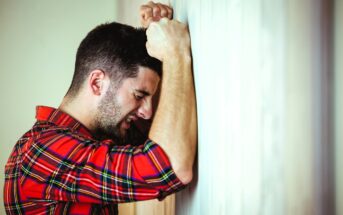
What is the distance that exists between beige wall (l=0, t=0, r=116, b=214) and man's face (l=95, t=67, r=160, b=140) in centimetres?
134

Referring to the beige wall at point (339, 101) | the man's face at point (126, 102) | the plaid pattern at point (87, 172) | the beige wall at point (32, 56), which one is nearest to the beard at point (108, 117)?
the man's face at point (126, 102)

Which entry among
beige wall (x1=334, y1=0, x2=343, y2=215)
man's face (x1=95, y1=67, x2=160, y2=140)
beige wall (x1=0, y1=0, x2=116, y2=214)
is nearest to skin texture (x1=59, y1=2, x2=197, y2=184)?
man's face (x1=95, y1=67, x2=160, y2=140)

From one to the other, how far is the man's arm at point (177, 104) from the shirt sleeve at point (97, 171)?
0.09ft

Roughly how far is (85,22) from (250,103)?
6.75 feet

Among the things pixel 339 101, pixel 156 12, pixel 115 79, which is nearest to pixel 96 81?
pixel 115 79

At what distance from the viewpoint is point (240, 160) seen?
55cm

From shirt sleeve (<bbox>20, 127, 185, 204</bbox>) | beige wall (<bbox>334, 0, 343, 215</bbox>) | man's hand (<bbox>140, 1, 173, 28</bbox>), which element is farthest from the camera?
man's hand (<bbox>140, 1, 173, 28</bbox>)

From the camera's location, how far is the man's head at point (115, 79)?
103cm

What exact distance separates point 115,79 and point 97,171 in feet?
1.26

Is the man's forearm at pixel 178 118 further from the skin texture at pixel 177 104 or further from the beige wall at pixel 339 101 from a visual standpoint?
the beige wall at pixel 339 101

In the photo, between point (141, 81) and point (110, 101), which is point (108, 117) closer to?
point (110, 101)

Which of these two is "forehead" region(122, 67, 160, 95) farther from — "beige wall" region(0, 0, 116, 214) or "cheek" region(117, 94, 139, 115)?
"beige wall" region(0, 0, 116, 214)

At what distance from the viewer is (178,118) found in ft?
2.48

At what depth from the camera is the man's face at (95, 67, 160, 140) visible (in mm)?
1029
